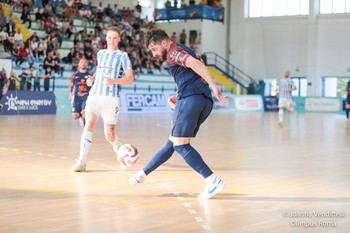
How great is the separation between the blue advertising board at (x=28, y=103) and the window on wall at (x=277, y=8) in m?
24.1

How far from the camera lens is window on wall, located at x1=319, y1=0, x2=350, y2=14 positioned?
148ft

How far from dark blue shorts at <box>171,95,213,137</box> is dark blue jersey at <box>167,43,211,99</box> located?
7cm

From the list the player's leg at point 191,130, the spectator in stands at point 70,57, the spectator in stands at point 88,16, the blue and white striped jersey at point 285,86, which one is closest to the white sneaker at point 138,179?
the player's leg at point 191,130

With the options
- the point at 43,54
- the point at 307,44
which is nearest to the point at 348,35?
the point at 307,44

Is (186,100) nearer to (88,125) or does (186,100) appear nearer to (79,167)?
(88,125)

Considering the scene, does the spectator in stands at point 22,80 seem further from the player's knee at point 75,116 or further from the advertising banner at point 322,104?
the advertising banner at point 322,104

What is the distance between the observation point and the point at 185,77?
24.5 ft

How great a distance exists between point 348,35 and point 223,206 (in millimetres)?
40951

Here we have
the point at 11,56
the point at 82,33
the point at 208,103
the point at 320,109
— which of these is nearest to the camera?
the point at 208,103

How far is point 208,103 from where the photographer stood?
7.50 metres

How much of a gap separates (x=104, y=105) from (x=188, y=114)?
2760mm

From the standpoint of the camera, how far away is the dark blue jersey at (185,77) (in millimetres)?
7375

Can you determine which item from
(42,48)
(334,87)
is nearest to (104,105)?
(42,48)

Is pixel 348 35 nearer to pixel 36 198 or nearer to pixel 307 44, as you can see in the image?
pixel 307 44
